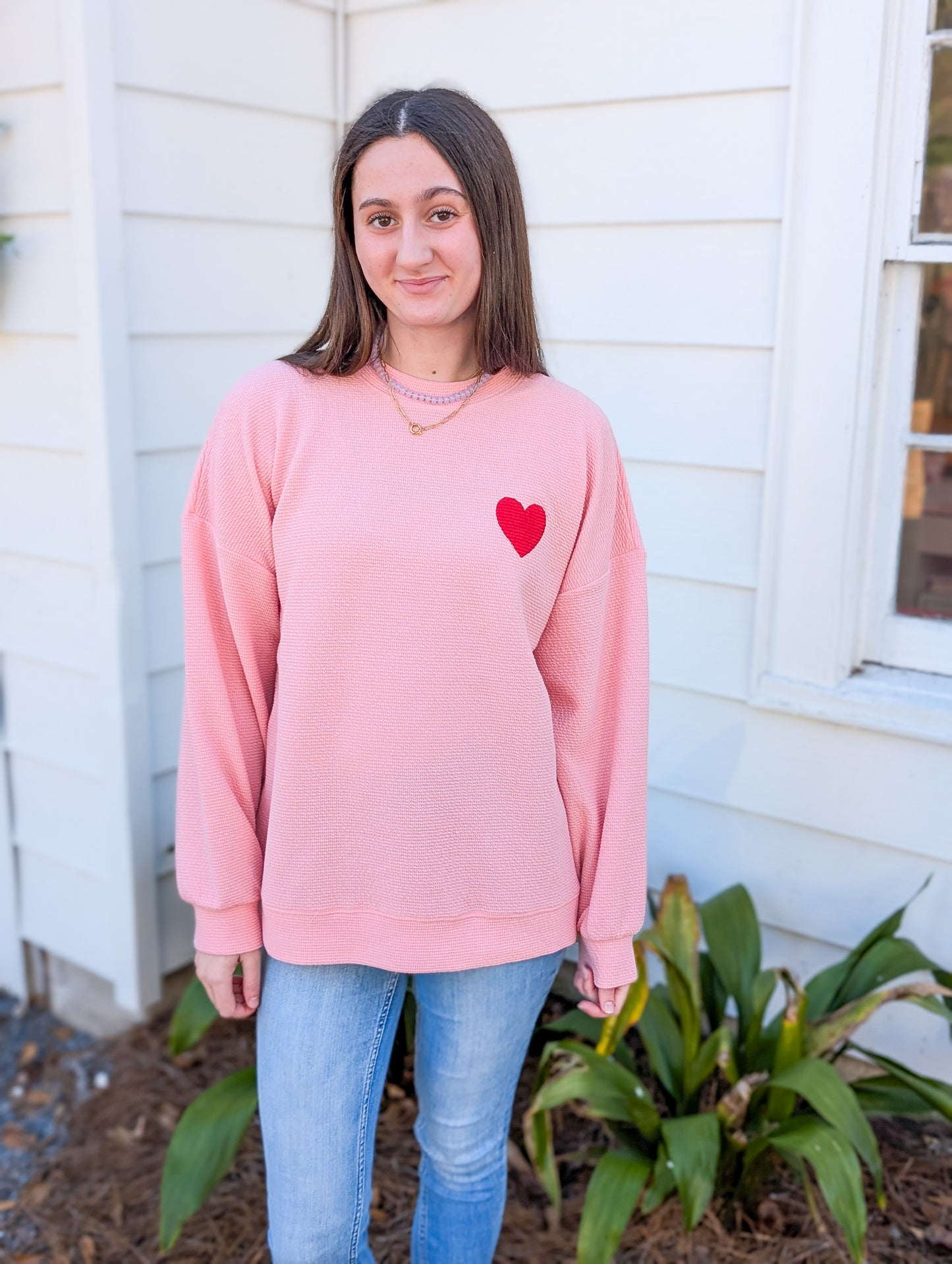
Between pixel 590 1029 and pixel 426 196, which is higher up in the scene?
pixel 426 196

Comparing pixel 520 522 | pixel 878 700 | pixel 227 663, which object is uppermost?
pixel 520 522

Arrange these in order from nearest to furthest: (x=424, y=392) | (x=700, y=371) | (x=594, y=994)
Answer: (x=424, y=392) < (x=594, y=994) < (x=700, y=371)

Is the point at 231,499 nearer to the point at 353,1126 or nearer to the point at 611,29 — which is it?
the point at 353,1126

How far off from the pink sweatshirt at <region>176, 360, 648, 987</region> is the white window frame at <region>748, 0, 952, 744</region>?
75 cm

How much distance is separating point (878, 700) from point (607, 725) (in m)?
0.78

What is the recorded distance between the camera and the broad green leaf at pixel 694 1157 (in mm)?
1908

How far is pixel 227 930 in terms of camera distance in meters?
1.57

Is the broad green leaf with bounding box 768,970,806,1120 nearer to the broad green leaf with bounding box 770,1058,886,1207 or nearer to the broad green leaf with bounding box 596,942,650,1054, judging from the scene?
the broad green leaf with bounding box 770,1058,886,1207

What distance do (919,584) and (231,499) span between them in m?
1.44

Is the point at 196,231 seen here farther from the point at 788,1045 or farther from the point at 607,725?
the point at 788,1045

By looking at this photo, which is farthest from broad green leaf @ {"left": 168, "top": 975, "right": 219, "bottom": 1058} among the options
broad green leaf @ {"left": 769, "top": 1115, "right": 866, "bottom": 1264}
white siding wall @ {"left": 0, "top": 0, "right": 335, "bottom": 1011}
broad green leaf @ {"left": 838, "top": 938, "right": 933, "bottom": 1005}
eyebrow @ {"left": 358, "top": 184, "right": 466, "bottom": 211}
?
eyebrow @ {"left": 358, "top": 184, "right": 466, "bottom": 211}

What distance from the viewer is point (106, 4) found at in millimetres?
2287

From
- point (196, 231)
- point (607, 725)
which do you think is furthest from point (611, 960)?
point (196, 231)

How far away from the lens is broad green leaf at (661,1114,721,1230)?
75.1 inches
